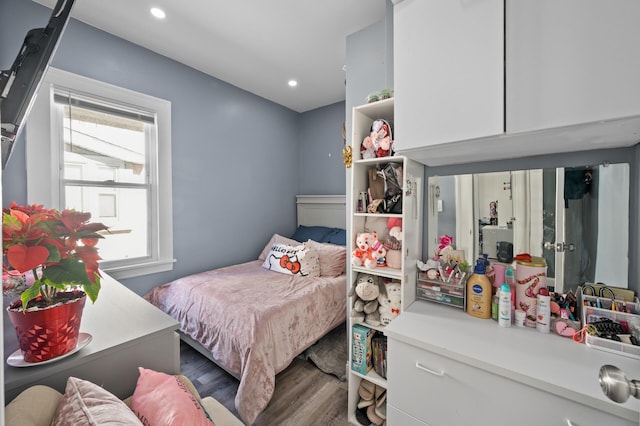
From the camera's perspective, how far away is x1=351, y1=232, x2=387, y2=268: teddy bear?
1.54 metres

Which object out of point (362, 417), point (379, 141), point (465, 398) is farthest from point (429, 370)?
point (379, 141)

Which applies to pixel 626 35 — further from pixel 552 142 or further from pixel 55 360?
pixel 55 360

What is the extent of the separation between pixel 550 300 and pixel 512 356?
0.38m

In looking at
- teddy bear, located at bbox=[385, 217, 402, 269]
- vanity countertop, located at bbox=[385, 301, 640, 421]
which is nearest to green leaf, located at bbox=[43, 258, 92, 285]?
vanity countertop, located at bbox=[385, 301, 640, 421]

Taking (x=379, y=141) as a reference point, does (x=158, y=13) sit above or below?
above

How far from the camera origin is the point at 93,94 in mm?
2037

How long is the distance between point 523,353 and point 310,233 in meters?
2.60

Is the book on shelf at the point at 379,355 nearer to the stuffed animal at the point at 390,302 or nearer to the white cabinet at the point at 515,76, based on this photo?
the stuffed animal at the point at 390,302

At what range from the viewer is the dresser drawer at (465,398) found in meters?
0.77

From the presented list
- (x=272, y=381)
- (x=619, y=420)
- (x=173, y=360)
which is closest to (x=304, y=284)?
(x=272, y=381)

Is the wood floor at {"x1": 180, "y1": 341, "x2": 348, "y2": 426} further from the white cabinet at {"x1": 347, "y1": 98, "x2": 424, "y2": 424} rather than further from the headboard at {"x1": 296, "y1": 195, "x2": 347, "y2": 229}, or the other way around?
the headboard at {"x1": 296, "y1": 195, "x2": 347, "y2": 229}

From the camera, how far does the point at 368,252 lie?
1564mm

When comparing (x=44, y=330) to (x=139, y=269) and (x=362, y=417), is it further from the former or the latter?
(x=139, y=269)

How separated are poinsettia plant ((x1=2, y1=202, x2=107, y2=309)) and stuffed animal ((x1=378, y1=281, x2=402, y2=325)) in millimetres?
1293
